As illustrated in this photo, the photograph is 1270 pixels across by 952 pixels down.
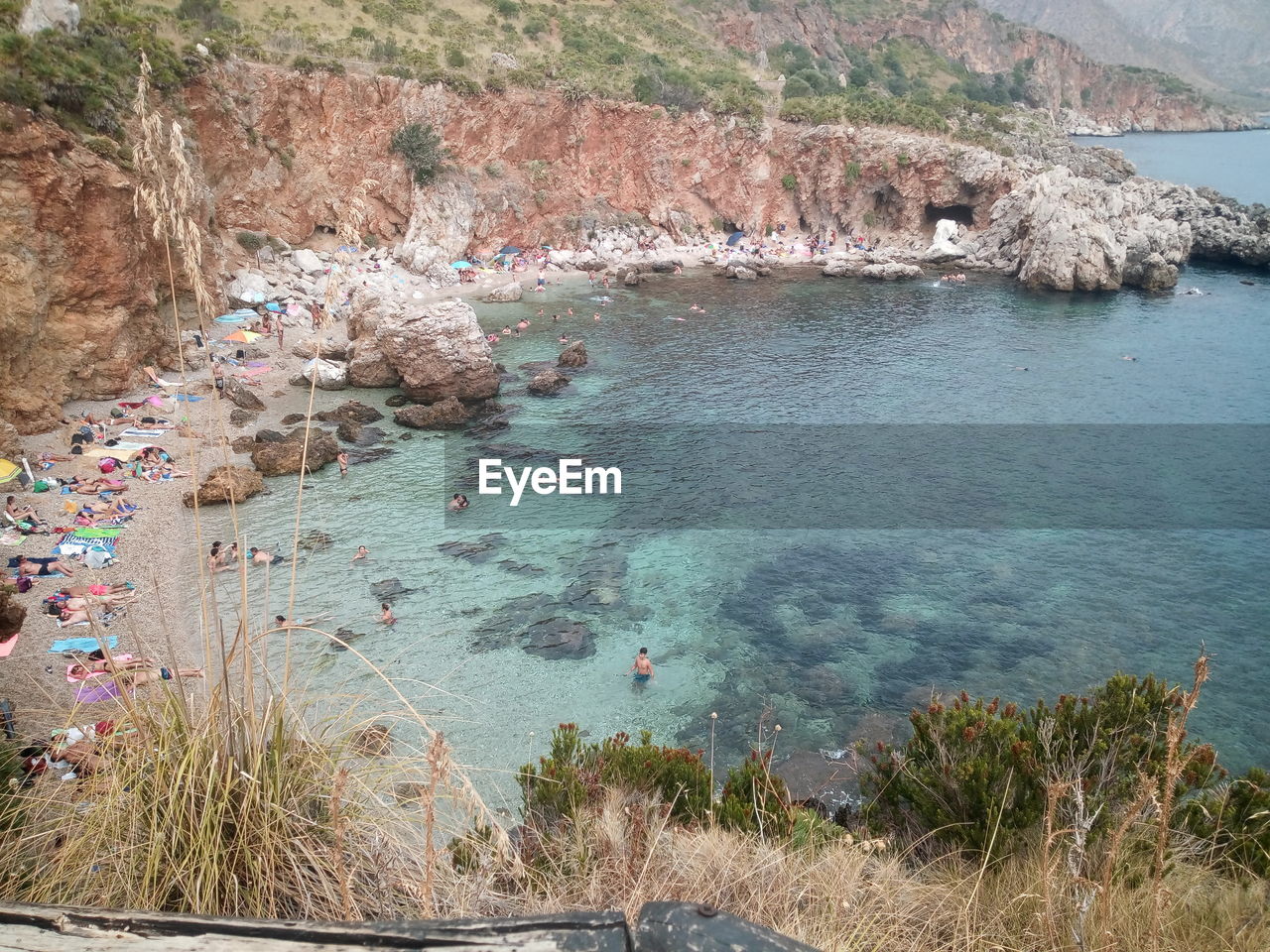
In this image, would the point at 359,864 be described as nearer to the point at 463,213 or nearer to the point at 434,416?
the point at 434,416

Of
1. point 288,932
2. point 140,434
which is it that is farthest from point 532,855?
point 140,434

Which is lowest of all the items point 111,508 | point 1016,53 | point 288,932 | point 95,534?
point 95,534

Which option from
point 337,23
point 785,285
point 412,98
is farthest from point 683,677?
point 337,23

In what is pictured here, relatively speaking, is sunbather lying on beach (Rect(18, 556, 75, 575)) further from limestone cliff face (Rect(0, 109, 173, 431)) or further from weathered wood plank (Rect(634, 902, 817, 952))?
weathered wood plank (Rect(634, 902, 817, 952))

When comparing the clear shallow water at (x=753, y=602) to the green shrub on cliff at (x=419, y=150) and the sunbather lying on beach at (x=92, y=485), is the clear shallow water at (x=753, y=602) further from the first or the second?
the green shrub on cliff at (x=419, y=150)

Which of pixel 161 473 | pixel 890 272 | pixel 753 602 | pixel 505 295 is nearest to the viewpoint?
pixel 753 602

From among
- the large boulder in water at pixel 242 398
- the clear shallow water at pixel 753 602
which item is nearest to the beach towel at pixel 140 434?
the large boulder in water at pixel 242 398

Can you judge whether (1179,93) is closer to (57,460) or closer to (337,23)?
(337,23)
